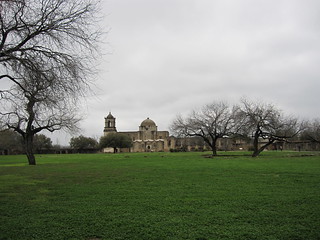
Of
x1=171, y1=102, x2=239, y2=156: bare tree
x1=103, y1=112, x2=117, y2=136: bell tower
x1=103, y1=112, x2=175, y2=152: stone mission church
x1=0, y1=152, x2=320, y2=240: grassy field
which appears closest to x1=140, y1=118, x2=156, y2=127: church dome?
x1=103, y1=112, x2=175, y2=152: stone mission church

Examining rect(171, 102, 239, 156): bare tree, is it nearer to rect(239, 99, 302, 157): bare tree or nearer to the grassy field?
rect(239, 99, 302, 157): bare tree

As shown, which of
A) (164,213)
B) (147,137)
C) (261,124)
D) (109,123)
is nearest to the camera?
(164,213)

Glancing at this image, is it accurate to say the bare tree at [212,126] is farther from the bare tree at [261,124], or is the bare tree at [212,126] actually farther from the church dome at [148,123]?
the church dome at [148,123]

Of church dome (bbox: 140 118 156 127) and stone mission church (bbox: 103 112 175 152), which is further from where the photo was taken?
church dome (bbox: 140 118 156 127)

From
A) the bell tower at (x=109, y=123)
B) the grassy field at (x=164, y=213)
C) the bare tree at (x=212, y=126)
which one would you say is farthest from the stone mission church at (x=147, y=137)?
the grassy field at (x=164, y=213)

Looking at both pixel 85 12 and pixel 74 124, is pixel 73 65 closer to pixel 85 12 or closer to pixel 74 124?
pixel 85 12

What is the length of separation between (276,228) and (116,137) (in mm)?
75797

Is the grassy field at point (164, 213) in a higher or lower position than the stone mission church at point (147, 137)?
lower

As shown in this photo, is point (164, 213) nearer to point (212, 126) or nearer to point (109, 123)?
point (212, 126)

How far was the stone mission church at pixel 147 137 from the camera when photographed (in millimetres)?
101806

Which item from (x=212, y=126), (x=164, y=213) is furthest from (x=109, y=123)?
(x=164, y=213)

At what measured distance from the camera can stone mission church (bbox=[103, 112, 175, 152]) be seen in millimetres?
101806

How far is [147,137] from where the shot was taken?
106 metres

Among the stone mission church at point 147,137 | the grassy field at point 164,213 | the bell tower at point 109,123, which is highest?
the bell tower at point 109,123
